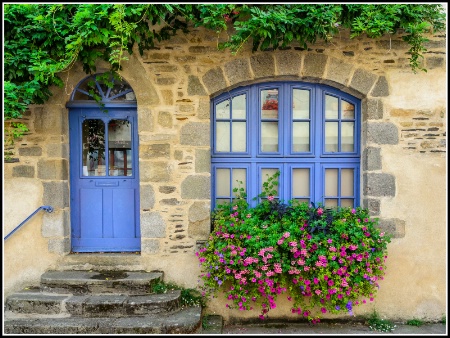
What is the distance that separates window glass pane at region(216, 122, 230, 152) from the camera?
4.91 m

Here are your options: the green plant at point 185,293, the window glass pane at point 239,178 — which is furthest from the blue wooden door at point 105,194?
the window glass pane at point 239,178

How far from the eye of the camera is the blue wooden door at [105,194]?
16.3ft

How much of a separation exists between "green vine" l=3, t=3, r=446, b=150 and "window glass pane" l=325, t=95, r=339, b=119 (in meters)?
0.74

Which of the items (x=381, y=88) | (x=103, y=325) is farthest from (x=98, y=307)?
(x=381, y=88)

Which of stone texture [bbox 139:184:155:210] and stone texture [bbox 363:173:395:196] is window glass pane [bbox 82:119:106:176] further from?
stone texture [bbox 363:173:395:196]

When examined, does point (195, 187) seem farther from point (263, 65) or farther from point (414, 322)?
point (414, 322)

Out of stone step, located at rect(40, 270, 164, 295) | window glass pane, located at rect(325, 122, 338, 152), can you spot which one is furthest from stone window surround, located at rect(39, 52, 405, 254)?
stone step, located at rect(40, 270, 164, 295)

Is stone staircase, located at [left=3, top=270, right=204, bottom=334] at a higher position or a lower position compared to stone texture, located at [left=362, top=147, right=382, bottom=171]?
Result: lower

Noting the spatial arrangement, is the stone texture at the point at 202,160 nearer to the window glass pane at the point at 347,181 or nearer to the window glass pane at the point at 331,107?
the window glass pane at the point at 331,107

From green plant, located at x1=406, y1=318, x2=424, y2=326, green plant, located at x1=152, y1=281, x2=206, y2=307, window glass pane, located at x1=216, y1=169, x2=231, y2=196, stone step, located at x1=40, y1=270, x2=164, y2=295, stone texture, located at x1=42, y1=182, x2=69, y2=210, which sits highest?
window glass pane, located at x1=216, y1=169, x2=231, y2=196

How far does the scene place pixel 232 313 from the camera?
4.76m

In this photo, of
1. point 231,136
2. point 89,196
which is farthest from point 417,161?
point 89,196

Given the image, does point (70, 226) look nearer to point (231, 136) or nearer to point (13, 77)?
point (13, 77)

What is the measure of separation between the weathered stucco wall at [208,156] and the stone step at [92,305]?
0.43 meters
